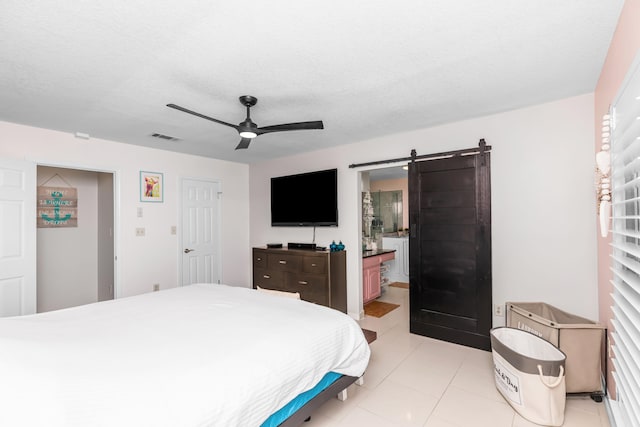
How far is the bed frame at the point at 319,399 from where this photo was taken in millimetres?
1693

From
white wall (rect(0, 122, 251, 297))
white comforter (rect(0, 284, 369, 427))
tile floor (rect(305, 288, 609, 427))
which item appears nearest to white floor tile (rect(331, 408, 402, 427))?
tile floor (rect(305, 288, 609, 427))

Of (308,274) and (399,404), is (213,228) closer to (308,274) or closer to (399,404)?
(308,274)

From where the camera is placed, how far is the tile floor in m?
1.96

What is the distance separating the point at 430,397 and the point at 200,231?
388cm

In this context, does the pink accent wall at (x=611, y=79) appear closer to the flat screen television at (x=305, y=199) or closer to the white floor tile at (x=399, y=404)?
the white floor tile at (x=399, y=404)

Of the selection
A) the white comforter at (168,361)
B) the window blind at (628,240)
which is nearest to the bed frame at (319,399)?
the white comforter at (168,361)

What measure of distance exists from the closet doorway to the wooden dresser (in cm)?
202

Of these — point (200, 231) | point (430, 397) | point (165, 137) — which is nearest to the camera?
point (430, 397)

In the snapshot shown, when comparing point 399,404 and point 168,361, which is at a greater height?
point 168,361

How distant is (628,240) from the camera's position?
5.86 feet

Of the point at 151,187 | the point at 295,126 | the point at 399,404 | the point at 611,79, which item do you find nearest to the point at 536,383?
the point at 399,404

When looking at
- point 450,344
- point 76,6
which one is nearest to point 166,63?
point 76,6

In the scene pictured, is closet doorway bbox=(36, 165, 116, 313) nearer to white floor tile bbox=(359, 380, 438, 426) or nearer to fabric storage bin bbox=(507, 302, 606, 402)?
white floor tile bbox=(359, 380, 438, 426)

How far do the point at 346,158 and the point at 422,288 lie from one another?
196 cm
